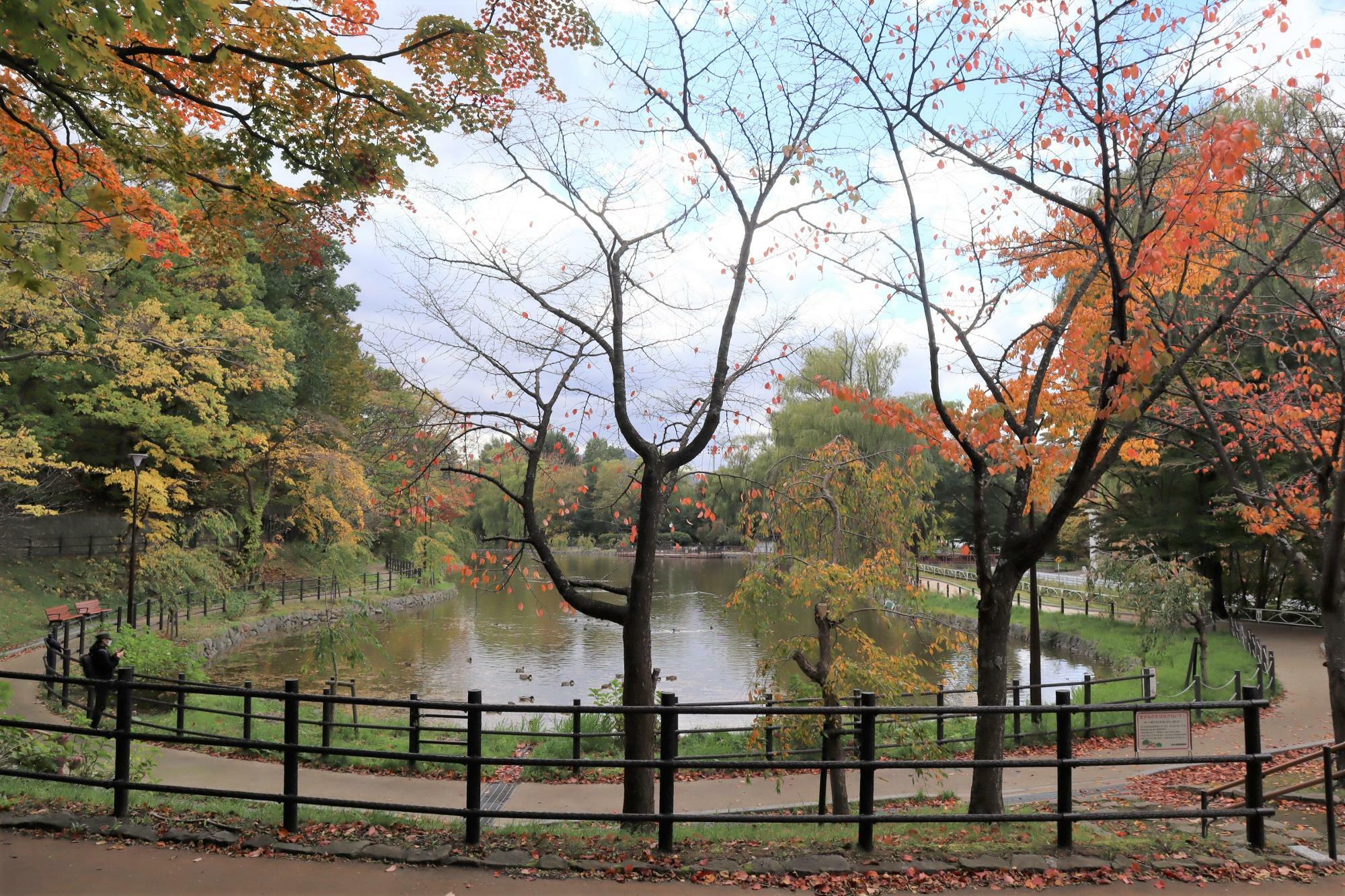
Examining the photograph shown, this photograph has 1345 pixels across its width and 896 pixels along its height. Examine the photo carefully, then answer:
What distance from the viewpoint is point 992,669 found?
737 centimetres

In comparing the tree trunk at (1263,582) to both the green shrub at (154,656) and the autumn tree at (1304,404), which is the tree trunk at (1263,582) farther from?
the green shrub at (154,656)

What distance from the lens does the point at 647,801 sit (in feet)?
25.6

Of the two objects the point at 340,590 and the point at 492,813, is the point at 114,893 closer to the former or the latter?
the point at 492,813

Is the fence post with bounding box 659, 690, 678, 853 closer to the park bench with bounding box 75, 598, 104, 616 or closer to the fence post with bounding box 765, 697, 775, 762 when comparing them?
the fence post with bounding box 765, 697, 775, 762

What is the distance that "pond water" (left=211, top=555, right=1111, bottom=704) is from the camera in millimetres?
19844

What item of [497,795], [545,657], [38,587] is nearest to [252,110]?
[497,795]

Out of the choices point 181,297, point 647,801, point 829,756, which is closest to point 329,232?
point 647,801

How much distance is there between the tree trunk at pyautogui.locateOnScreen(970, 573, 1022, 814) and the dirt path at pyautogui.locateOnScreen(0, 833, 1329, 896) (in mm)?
2165

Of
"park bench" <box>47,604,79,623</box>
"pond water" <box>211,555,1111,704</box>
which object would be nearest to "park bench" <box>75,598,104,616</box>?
"park bench" <box>47,604,79,623</box>

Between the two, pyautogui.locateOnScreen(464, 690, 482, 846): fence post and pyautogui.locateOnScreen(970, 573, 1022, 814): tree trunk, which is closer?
pyautogui.locateOnScreen(464, 690, 482, 846): fence post

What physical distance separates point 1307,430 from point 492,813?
430 inches

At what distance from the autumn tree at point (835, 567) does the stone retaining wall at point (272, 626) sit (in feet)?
53.5

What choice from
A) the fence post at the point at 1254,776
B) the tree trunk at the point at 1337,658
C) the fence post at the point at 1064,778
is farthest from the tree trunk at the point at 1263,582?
the fence post at the point at 1064,778

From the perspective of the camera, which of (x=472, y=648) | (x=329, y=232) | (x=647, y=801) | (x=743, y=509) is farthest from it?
(x=472, y=648)
